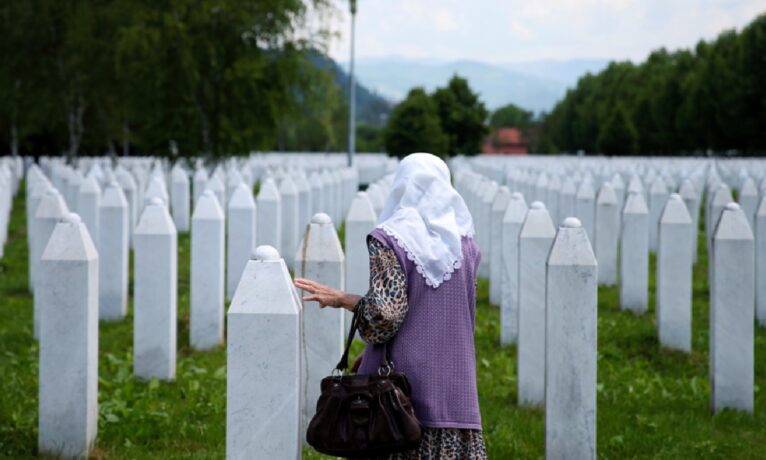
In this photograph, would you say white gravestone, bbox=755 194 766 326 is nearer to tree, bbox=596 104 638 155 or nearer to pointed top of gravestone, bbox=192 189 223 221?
pointed top of gravestone, bbox=192 189 223 221

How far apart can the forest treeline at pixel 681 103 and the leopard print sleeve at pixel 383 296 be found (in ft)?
165

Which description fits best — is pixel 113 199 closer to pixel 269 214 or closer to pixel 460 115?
pixel 269 214

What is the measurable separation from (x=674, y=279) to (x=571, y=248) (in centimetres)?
309

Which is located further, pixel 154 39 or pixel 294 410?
pixel 154 39

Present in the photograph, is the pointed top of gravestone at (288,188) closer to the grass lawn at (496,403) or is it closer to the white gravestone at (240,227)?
the white gravestone at (240,227)

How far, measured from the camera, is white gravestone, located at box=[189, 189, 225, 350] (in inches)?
344

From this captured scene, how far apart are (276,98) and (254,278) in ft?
74.2

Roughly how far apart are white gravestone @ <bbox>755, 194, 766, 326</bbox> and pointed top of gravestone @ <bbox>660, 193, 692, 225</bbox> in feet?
2.16

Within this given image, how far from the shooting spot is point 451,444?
167 inches

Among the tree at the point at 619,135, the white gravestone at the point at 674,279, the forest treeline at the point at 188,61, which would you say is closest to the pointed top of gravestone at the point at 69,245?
the white gravestone at the point at 674,279

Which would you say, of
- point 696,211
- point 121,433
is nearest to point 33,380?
point 121,433

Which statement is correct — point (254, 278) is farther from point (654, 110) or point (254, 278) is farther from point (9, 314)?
point (654, 110)

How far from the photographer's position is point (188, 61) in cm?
2509

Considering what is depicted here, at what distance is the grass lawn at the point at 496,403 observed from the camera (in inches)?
251
